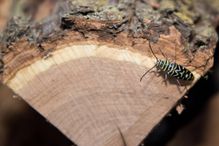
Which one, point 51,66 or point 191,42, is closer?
point 51,66

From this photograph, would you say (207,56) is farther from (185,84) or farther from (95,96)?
(95,96)

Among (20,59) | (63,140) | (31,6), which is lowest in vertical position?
(63,140)

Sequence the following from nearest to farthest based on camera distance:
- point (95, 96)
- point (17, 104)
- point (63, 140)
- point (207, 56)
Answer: point (95, 96)
point (207, 56)
point (63, 140)
point (17, 104)

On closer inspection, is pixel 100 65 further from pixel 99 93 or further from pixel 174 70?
pixel 174 70

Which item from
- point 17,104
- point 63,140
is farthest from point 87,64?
point 17,104

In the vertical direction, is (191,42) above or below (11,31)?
below

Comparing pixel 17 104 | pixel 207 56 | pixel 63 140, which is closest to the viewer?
pixel 207 56

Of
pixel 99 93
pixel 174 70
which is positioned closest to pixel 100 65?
pixel 99 93
